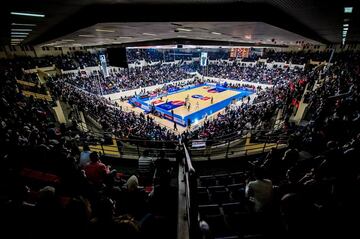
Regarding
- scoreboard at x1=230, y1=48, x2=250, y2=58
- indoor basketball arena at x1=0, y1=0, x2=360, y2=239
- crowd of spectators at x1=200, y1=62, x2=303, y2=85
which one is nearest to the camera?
indoor basketball arena at x1=0, y1=0, x2=360, y2=239

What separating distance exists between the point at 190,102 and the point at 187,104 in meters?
1.48

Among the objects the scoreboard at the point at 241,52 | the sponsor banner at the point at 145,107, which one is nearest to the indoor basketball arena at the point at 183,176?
the sponsor banner at the point at 145,107

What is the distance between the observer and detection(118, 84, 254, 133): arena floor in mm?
25391

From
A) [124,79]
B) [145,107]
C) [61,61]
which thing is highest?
[61,61]

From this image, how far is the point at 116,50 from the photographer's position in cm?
1188

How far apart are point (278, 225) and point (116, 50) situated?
12023mm

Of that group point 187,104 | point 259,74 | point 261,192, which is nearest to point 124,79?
point 187,104

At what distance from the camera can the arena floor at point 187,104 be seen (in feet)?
83.3

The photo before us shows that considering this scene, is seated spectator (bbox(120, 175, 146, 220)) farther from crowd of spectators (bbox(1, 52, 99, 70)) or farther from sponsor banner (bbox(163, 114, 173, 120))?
crowd of spectators (bbox(1, 52, 99, 70))

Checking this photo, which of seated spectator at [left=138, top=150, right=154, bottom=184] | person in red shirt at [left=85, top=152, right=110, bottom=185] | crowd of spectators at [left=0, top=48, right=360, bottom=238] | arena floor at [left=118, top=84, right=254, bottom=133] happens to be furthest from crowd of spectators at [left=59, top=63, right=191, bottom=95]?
person in red shirt at [left=85, top=152, right=110, bottom=185]

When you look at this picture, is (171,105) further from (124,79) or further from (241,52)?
(241,52)

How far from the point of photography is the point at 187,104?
103 feet

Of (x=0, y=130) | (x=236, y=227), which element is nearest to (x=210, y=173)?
(x=236, y=227)

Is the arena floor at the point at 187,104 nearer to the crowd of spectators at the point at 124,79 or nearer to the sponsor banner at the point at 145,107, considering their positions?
the sponsor banner at the point at 145,107
